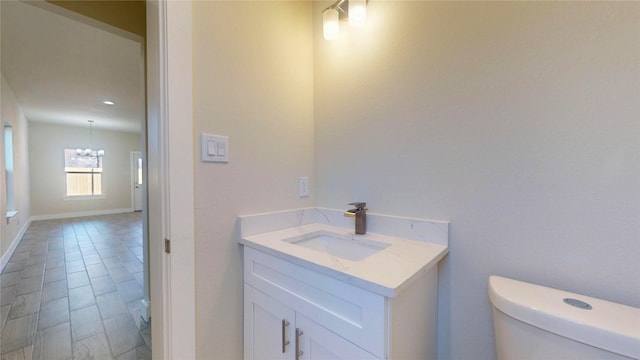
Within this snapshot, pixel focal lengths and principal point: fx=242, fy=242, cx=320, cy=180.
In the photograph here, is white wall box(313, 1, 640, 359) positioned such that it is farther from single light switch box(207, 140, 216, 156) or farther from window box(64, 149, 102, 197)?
window box(64, 149, 102, 197)

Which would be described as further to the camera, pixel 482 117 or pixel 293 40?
pixel 293 40

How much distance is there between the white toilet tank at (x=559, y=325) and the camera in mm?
543

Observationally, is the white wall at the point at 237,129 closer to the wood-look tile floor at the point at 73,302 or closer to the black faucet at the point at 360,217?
the black faucet at the point at 360,217

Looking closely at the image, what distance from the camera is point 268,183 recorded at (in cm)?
123

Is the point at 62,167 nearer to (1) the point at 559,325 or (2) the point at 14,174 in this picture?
(2) the point at 14,174

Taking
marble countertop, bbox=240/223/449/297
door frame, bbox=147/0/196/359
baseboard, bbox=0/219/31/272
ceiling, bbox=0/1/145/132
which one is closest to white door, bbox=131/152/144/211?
ceiling, bbox=0/1/145/132

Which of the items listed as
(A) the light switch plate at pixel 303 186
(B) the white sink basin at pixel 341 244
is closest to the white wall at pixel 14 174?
(A) the light switch plate at pixel 303 186

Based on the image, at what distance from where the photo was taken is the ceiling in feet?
6.55

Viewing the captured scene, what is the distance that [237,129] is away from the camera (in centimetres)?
111

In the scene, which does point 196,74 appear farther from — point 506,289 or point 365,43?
point 506,289

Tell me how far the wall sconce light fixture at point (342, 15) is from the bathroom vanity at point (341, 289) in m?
0.95

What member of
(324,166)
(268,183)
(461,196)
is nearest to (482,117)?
(461,196)

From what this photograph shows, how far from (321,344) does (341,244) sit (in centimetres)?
48

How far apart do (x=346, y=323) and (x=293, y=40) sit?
4.51 ft
